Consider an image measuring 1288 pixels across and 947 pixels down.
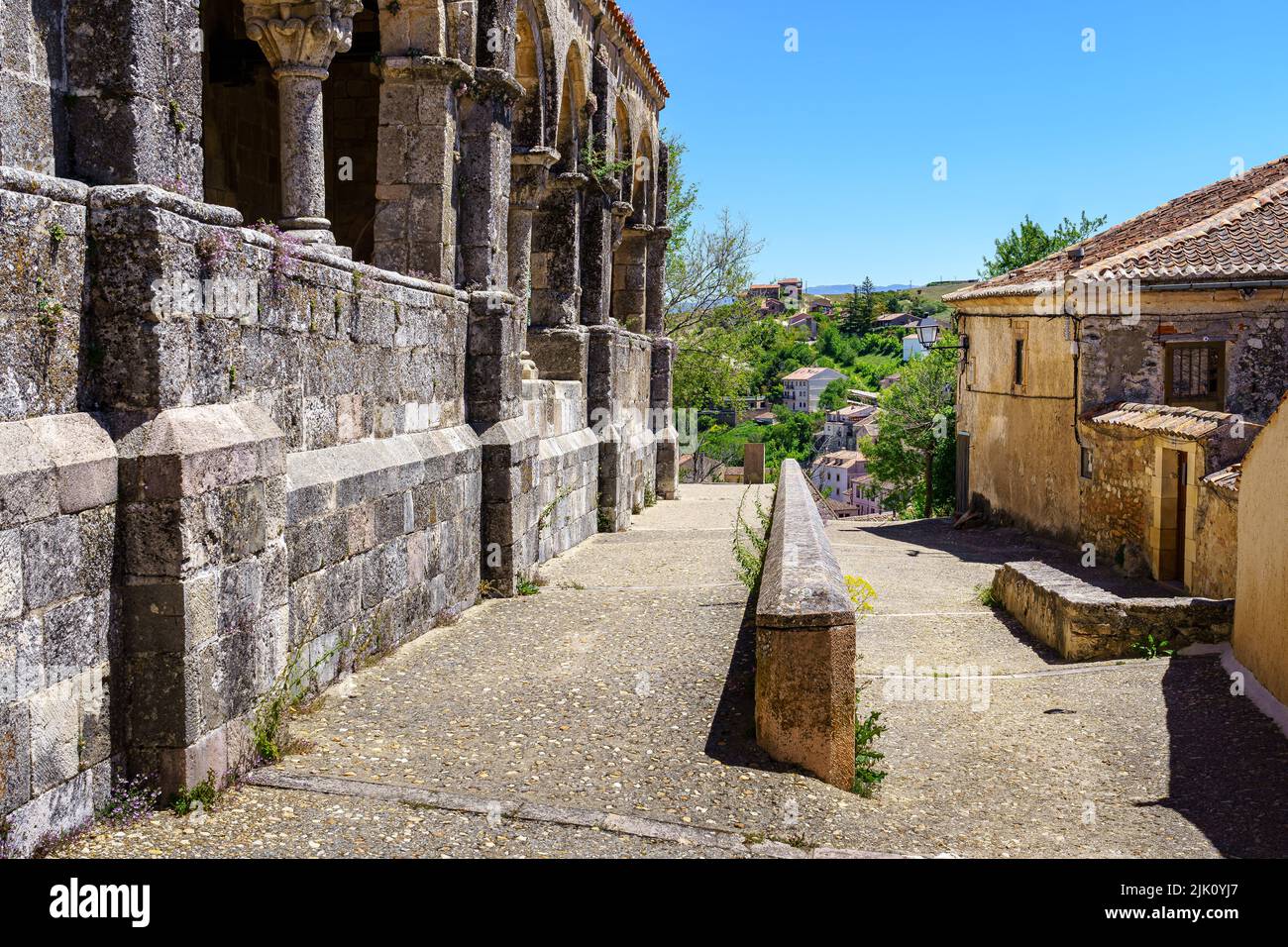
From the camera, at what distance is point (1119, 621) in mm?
9555

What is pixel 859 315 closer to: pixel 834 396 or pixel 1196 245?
pixel 834 396

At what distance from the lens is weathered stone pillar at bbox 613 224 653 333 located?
62.3 feet

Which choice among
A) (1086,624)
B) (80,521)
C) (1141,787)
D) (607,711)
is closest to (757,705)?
(607,711)

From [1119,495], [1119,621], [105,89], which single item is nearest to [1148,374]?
[1119,495]

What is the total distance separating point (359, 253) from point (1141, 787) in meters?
9.47

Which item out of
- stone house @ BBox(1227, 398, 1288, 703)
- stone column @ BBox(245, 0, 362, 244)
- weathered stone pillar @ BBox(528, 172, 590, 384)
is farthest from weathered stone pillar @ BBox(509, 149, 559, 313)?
stone house @ BBox(1227, 398, 1288, 703)

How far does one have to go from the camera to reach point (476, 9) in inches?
369

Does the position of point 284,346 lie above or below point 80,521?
above

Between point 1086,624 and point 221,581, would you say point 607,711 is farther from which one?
point 1086,624

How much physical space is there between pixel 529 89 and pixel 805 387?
314 feet

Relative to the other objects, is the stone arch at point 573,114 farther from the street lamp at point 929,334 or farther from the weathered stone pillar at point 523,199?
the street lamp at point 929,334

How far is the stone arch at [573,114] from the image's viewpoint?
45.5 feet

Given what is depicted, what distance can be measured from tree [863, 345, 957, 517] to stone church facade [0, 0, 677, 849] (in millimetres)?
17733
